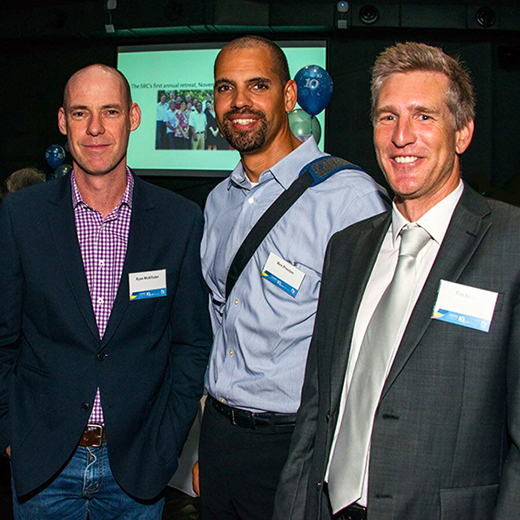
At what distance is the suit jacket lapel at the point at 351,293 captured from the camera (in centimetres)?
151

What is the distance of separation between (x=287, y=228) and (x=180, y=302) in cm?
43

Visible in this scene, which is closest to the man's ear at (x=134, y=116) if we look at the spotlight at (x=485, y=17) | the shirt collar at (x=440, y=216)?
the shirt collar at (x=440, y=216)

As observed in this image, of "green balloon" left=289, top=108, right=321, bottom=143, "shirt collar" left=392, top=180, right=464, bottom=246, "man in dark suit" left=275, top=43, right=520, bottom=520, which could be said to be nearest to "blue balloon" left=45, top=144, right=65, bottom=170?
"green balloon" left=289, top=108, right=321, bottom=143

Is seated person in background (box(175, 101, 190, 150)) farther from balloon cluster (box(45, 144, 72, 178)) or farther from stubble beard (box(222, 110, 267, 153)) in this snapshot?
stubble beard (box(222, 110, 267, 153))

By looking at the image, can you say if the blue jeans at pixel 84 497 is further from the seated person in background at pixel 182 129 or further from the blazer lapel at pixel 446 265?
the seated person in background at pixel 182 129

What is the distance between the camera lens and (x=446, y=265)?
4.43 ft

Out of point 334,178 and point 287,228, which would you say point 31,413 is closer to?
point 287,228

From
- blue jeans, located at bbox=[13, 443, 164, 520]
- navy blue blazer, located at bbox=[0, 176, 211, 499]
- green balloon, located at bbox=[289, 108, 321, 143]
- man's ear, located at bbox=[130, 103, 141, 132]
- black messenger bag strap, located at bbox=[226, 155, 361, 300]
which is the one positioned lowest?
blue jeans, located at bbox=[13, 443, 164, 520]

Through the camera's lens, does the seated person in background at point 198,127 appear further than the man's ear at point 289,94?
Yes

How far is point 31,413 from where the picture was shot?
1.88m

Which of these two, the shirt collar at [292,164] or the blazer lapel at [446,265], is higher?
the shirt collar at [292,164]

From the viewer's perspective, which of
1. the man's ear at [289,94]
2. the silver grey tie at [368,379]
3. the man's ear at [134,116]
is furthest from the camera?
the man's ear at [289,94]

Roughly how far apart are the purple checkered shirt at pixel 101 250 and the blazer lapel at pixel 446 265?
3.09 feet

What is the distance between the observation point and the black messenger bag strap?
1.97 metres
